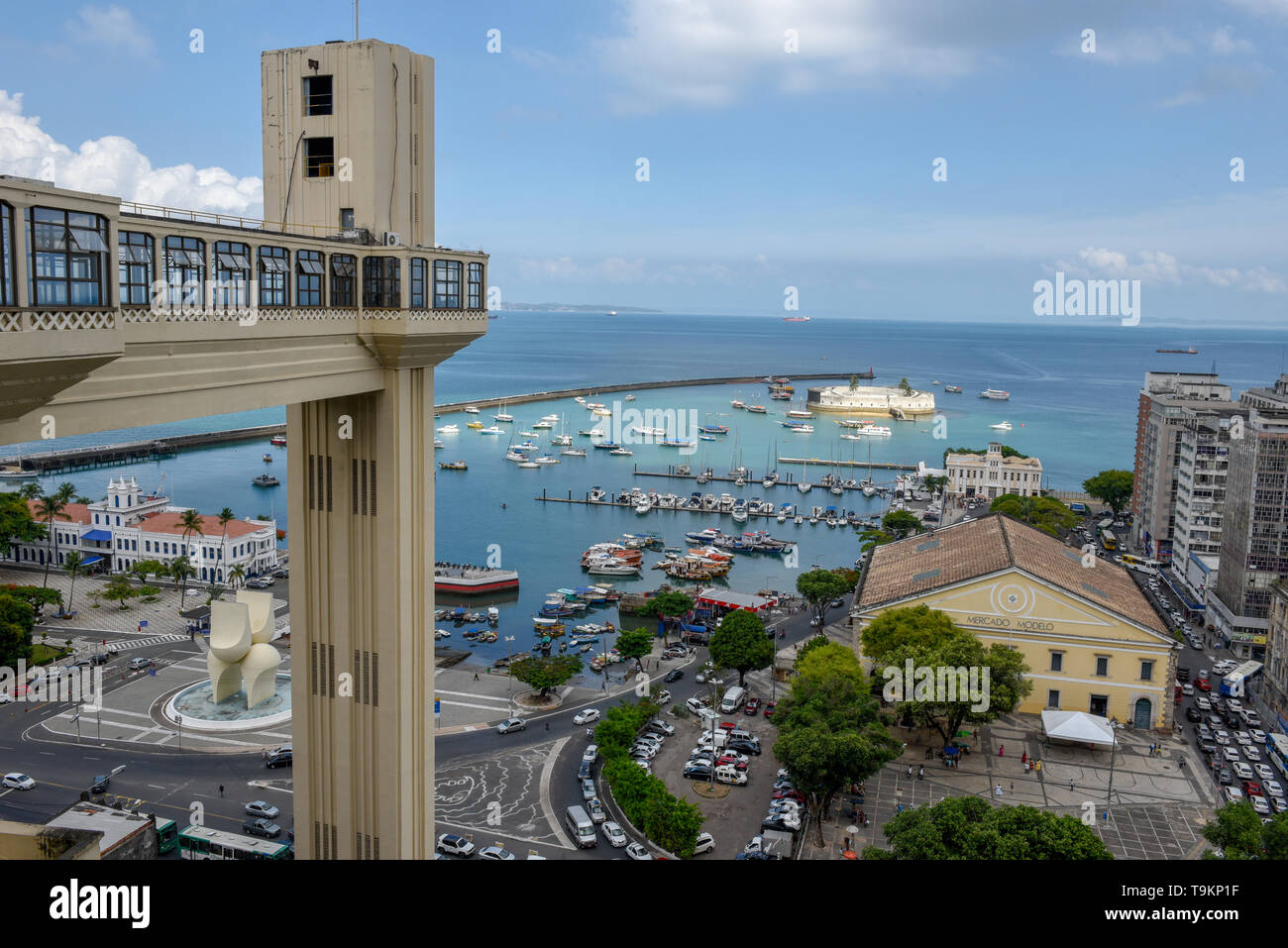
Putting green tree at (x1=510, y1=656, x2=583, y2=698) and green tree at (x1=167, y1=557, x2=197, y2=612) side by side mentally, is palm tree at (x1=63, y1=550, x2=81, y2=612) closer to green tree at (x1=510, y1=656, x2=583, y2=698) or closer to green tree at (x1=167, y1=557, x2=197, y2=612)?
green tree at (x1=167, y1=557, x2=197, y2=612)

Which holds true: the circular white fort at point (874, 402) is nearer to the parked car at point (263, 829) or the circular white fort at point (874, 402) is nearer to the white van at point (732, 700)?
the white van at point (732, 700)

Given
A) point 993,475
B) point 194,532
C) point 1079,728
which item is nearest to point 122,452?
point 194,532

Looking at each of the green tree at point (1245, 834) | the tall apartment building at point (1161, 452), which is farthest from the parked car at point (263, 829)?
the tall apartment building at point (1161, 452)

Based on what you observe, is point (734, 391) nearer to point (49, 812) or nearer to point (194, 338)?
point (49, 812)

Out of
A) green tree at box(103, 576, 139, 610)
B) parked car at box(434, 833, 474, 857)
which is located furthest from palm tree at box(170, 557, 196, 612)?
parked car at box(434, 833, 474, 857)

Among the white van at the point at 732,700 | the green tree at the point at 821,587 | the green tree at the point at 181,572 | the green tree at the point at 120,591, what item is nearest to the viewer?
the white van at the point at 732,700
